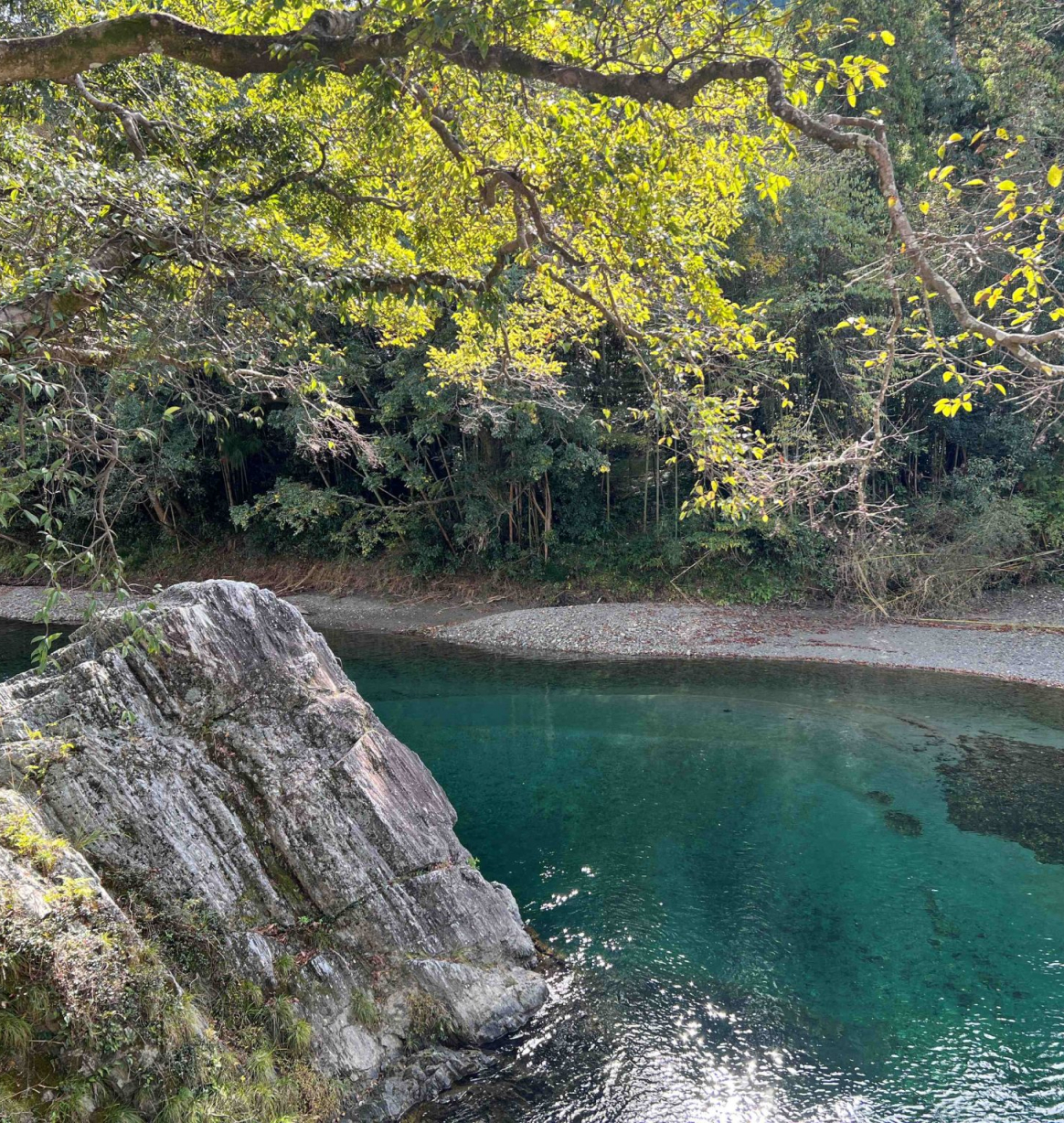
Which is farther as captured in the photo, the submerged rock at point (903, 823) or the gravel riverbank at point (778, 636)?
the gravel riverbank at point (778, 636)

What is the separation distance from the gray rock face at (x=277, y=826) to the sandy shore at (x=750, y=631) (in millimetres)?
11553

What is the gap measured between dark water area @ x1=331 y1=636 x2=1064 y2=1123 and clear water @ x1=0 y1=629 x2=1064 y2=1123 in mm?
25

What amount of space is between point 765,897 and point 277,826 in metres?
4.79

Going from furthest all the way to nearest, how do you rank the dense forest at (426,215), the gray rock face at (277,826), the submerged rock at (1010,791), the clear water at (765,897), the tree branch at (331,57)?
the submerged rock at (1010,791) < the clear water at (765,897) < the gray rock face at (277,826) < the dense forest at (426,215) < the tree branch at (331,57)

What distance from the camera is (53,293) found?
466 cm

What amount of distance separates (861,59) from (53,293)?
4609 millimetres

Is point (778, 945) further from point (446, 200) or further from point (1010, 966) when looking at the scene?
point (446, 200)

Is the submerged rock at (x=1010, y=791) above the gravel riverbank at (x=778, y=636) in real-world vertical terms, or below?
below

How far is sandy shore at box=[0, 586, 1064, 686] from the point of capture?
52.5ft

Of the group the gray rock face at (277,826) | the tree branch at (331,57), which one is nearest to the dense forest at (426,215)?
the tree branch at (331,57)

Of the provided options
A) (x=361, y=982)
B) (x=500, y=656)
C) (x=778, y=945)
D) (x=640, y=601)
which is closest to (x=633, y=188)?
(x=361, y=982)

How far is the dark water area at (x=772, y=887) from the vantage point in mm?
5480

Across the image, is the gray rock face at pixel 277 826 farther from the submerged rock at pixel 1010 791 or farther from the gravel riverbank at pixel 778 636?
the gravel riverbank at pixel 778 636

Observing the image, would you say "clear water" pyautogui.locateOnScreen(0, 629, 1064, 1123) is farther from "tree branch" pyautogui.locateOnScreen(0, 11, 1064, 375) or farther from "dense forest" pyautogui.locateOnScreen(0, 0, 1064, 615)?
"tree branch" pyautogui.locateOnScreen(0, 11, 1064, 375)
